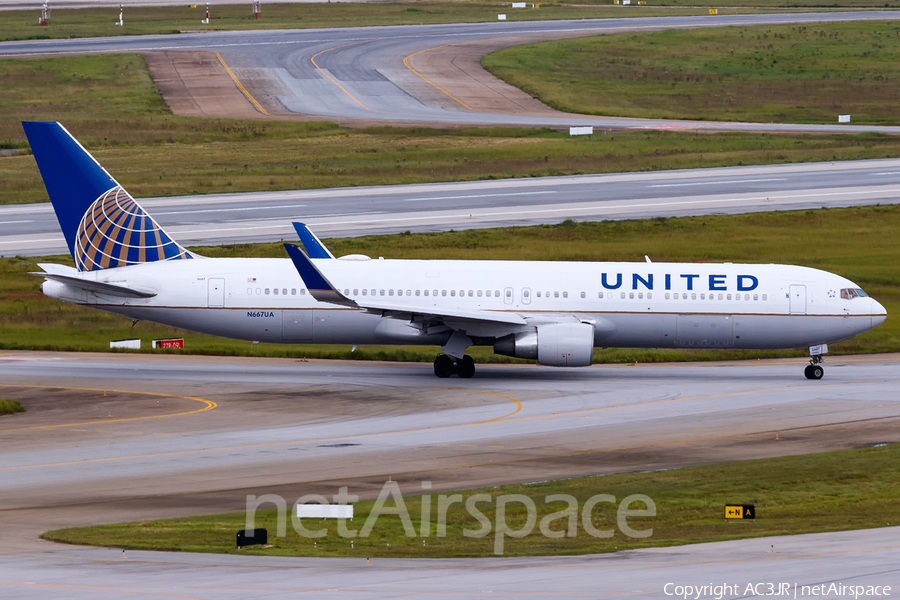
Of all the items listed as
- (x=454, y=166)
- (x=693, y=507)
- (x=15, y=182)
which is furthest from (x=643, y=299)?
(x=15, y=182)

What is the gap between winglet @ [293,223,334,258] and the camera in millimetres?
42000

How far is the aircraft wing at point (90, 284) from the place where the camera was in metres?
41.3

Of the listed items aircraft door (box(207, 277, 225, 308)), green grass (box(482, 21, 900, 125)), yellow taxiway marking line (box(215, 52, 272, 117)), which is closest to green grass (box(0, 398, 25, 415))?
aircraft door (box(207, 277, 225, 308))

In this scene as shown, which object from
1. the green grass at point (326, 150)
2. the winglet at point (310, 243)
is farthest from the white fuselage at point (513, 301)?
the green grass at point (326, 150)

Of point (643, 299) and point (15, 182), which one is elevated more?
point (15, 182)

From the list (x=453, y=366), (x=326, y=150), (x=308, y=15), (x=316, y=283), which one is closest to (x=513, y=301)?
(x=453, y=366)

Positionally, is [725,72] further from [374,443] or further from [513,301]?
[374,443]

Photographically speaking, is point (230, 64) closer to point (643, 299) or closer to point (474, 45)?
point (474, 45)

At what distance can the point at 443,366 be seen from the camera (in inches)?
1677

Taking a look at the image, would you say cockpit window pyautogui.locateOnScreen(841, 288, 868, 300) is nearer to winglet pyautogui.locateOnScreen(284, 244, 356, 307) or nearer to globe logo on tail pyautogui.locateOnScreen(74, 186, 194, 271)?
winglet pyautogui.locateOnScreen(284, 244, 356, 307)

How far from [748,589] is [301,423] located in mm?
19253

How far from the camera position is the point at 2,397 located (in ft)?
125

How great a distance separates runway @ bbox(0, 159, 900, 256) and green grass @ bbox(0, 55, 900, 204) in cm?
296

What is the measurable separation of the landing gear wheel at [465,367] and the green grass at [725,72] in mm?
65063
